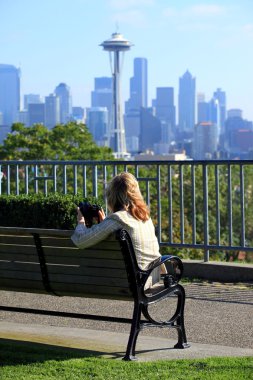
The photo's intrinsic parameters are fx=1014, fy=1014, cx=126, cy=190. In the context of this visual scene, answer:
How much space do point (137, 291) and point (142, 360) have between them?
42cm

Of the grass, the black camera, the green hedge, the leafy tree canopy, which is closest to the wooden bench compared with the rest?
the black camera

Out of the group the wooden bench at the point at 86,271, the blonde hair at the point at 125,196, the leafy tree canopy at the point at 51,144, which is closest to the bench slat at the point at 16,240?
the wooden bench at the point at 86,271

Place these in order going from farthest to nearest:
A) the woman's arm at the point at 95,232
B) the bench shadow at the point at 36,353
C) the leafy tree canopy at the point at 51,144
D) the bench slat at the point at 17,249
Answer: the leafy tree canopy at the point at 51,144, the bench slat at the point at 17,249, the woman's arm at the point at 95,232, the bench shadow at the point at 36,353

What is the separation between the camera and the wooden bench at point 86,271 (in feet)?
20.6

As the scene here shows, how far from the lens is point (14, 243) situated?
6.80m

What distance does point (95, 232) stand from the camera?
6.25 m

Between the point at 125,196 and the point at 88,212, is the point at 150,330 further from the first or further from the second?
the point at 125,196

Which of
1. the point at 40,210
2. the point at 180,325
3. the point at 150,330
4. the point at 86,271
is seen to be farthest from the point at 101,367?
the point at 40,210

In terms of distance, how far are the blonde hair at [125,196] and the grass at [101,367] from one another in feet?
3.05

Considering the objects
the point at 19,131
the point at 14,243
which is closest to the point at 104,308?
the point at 14,243

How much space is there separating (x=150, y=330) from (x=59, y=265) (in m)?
1.18

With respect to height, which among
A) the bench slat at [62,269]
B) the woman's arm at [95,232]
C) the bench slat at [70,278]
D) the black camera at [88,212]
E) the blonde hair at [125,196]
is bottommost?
the bench slat at [70,278]

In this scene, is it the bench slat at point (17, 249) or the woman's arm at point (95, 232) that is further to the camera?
the bench slat at point (17, 249)

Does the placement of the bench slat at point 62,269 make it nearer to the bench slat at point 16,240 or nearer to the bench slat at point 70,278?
the bench slat at point 70,278
